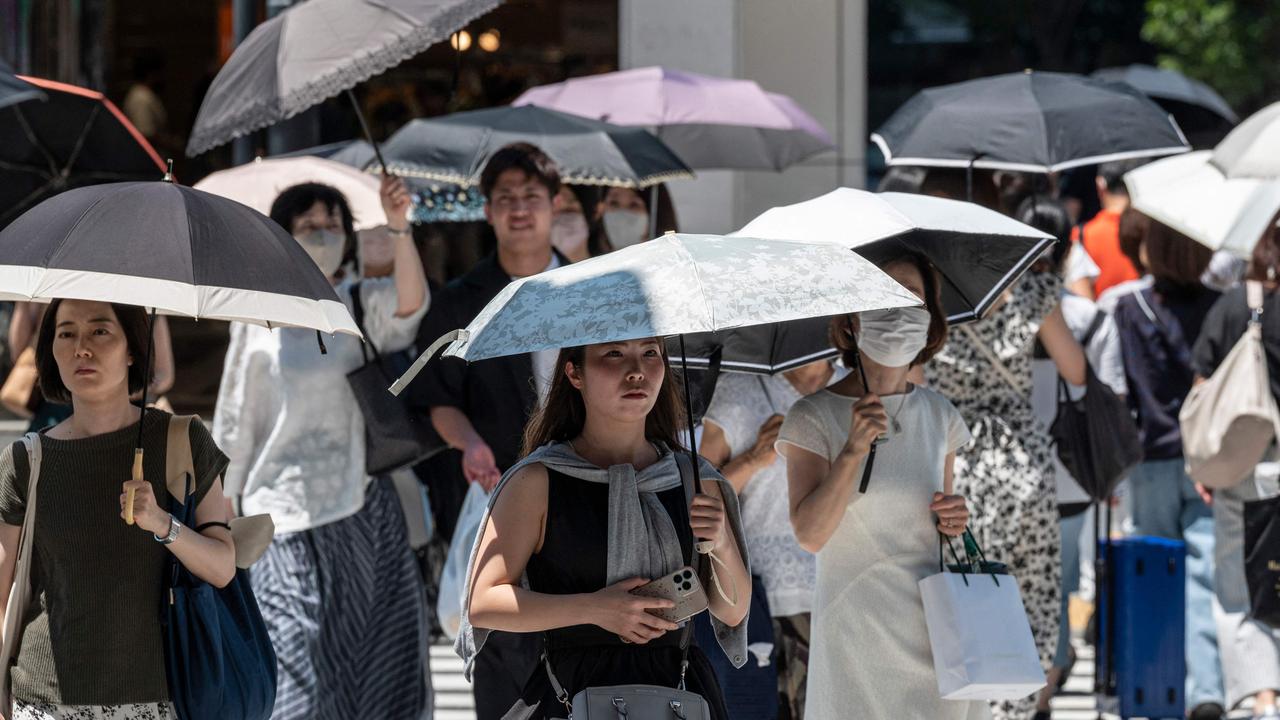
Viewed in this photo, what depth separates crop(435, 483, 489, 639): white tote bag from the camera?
20.0ft

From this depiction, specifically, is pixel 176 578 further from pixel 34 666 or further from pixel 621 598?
pixel 621 598

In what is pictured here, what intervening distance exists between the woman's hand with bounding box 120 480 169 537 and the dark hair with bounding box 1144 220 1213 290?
4948mm

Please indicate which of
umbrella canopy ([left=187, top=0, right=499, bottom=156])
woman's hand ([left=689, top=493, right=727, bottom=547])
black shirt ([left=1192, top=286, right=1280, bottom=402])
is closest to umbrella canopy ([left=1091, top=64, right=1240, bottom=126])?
black shirt ([left=1192, top=286, right=1280, bottom=402])

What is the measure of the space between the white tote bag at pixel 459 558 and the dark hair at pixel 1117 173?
17.0 ft

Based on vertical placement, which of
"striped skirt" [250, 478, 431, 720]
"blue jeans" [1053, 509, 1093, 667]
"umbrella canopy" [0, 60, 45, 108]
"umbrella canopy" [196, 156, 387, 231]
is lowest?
"blue jeans" [1053, 509, 1093, 667]

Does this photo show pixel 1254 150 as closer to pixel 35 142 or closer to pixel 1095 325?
pixel 1095 325

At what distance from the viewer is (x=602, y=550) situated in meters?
4.15

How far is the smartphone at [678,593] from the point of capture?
4.09 metres

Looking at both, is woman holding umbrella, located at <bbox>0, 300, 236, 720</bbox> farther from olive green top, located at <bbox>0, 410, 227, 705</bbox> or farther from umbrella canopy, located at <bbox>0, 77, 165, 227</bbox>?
umbrella canopy, located at <bbox>0, 77, 165, 227</bbox>

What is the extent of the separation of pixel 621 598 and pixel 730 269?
2.28 ft

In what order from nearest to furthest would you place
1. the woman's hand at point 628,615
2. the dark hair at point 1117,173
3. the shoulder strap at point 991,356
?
the woman's hand at point 628,615
the shoulder strap at point 991,356
the dark hair at point 1117,173

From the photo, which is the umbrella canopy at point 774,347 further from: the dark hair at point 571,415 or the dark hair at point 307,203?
the dark hair at point 307,203

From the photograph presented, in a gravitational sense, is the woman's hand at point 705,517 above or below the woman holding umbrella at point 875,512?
above

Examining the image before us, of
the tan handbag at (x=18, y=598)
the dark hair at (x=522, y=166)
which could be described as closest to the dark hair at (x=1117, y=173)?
the dark hair at (x=522, y=166)
